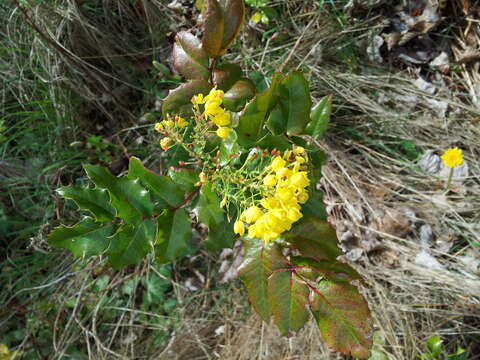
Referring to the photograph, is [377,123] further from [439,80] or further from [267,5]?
[267,5]

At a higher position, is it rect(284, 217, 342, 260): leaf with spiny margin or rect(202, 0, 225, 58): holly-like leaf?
rect(202, 0, 225, 58): holly-like leaf

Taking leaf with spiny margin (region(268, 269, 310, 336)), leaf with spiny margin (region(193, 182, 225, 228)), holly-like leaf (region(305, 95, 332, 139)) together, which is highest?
leaf with spiny margin (region(193, 182, 225, 228))

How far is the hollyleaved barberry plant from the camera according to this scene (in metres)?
1.06

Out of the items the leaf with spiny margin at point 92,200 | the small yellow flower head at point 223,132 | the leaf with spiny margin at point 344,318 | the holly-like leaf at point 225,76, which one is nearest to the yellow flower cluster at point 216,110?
the small yellow flower head at point 223,132

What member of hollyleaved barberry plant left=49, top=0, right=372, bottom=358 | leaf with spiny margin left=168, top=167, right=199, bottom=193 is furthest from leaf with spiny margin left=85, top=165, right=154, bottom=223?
leaf with spiny margin left=168, top=167, right=199, bottom=193

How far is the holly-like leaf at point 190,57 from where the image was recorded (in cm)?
124

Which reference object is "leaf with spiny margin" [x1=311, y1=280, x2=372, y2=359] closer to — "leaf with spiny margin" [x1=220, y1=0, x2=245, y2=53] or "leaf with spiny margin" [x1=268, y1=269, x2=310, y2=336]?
"leaf with spiny margin" [x1=268, y1=269, x2=310, y2=336]

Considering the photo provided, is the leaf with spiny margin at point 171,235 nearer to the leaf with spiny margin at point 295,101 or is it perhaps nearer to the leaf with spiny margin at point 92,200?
the leaf with spiny margin at point 92,200

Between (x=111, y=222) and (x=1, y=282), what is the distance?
167 centimetres

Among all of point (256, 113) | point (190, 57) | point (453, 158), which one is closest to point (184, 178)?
point (256, 113)

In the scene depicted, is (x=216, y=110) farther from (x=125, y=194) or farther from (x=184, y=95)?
(x=125, y=194)

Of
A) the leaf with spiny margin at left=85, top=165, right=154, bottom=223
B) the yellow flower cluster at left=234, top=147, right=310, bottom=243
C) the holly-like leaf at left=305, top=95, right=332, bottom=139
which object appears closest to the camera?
the yellow flower cluster at left=234, top=147, right=310, bottom=243

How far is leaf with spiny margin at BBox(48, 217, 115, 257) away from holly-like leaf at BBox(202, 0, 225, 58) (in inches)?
24.0

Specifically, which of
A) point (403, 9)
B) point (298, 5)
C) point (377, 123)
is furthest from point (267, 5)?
point (377, 123)
